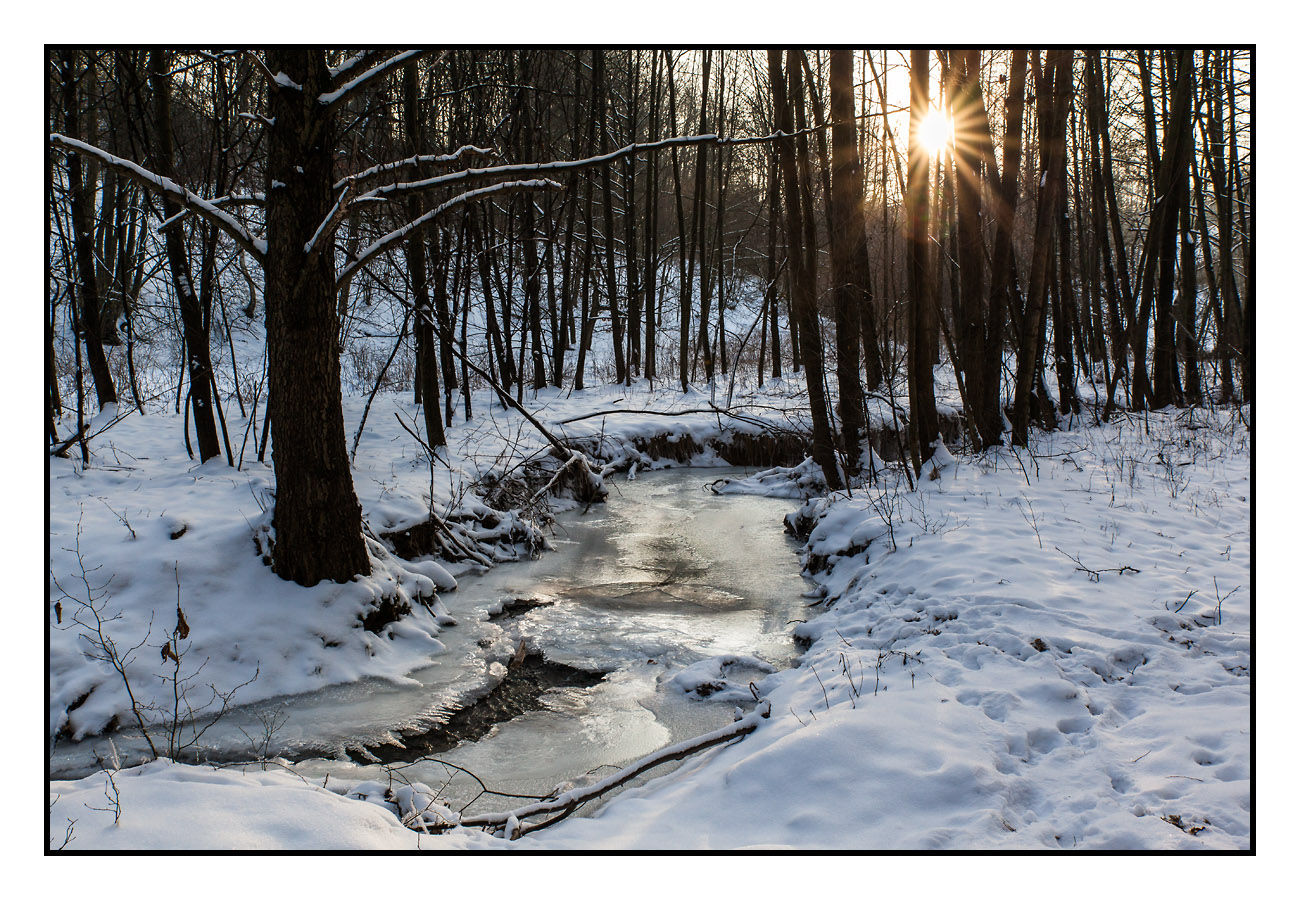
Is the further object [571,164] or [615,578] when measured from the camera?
[615,578]

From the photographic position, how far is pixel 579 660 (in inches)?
205

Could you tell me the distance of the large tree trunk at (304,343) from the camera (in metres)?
4.39

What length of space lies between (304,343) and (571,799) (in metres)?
3.21

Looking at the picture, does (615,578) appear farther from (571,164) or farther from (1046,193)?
(1046,193)

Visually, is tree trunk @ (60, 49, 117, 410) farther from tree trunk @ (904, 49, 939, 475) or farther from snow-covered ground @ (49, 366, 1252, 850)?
tree trunk @ (904, 49, 939, 475)

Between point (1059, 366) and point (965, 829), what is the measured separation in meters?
11.7

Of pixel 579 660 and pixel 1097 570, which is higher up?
pixel 1097 570

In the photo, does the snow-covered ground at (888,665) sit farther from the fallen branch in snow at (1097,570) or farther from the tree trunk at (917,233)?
the tree trunk at (917,233)

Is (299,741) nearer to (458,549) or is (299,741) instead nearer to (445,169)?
(458,549)

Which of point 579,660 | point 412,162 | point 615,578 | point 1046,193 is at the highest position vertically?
point 1046,193

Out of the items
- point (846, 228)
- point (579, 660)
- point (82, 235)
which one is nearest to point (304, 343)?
point (579, 660)

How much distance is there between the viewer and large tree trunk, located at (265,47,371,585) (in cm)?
439

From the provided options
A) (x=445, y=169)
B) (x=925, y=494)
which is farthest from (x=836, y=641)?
(x=445, y=169)
